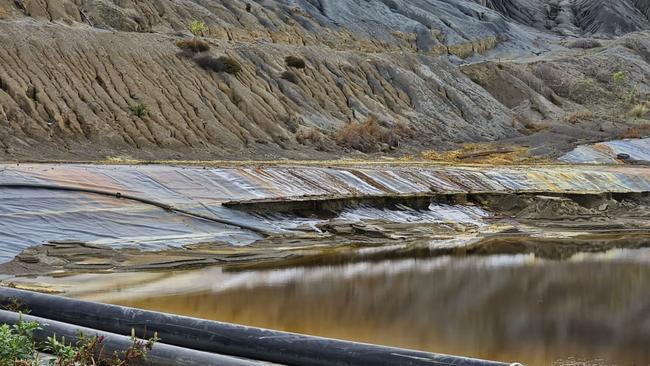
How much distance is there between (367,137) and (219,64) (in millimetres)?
9136

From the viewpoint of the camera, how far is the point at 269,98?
1998 inches

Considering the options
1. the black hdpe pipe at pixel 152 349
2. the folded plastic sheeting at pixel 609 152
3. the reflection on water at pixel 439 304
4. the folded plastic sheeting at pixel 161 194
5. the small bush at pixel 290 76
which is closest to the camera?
the black hdpe pipe at pixel 152 349

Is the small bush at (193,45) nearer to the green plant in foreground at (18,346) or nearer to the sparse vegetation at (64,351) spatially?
the sparse vegetation at (64,351)

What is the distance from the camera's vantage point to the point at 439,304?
19422mm

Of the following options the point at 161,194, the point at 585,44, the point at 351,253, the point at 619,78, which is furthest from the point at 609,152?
the point at 585,44

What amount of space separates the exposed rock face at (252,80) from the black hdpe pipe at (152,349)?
2515 cm

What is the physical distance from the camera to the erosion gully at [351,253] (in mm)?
16938

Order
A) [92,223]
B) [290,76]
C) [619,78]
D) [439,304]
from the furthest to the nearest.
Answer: [619,78], [290,76], [92,223], [439,304]

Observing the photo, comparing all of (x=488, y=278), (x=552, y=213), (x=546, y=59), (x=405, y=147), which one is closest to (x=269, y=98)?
(x=405, y=147)

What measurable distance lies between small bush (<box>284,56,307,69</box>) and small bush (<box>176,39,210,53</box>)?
277 inches

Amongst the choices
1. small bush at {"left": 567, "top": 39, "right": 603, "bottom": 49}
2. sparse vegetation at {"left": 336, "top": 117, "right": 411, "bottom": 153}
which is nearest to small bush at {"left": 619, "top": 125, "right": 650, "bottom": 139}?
sparse vegetation at {"left": 336, "top": 117, "right": 411, "bottom": 153}

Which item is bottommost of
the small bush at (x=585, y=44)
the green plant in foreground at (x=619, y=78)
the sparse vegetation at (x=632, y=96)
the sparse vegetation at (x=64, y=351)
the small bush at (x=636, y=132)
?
the sparse vegetation at (x=64, y=351)

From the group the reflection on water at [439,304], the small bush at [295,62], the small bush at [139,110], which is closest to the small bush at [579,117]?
the small bush at [295,62]

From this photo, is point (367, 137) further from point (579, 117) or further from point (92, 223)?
point (92, 223)
